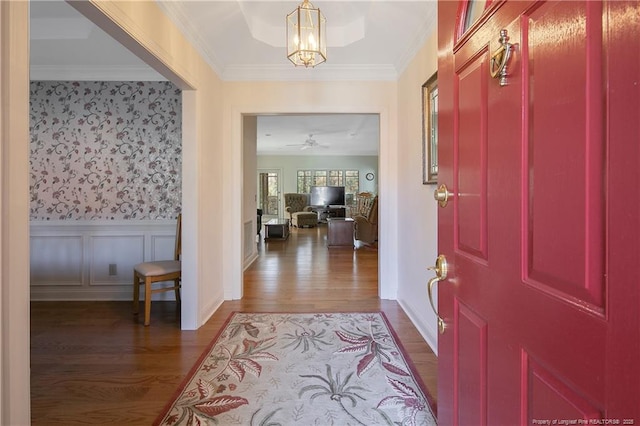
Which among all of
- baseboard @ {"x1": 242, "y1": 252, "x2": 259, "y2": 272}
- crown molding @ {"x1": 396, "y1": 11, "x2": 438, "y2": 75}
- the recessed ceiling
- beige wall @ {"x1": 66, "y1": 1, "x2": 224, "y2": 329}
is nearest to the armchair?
the recessed ceiling

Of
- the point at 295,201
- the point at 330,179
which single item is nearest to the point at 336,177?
the point at 330,179

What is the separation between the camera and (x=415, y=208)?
8.93 ft

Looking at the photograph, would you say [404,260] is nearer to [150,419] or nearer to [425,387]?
[425,387]

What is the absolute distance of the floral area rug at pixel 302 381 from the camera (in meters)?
1.59

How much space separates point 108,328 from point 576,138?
3.21 meters

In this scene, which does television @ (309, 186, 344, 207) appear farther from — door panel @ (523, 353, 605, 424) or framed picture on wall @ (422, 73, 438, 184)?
door panel @ (523, 353, 605, 424)

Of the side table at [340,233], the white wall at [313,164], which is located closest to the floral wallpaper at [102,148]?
the side table at [340,233]

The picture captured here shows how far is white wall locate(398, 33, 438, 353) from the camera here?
2.34 m

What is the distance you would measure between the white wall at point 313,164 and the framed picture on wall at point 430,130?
28.7 ft

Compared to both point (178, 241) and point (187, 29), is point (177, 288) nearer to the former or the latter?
point (178, 241)

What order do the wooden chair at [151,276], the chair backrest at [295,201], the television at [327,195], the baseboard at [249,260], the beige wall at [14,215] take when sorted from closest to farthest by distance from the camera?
the beige wall at [14,215], the wooden chair at [151,276], the baseboard at [249,260], the chair backrest at [295,201], the television at [327,195]

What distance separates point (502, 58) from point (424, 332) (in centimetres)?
220

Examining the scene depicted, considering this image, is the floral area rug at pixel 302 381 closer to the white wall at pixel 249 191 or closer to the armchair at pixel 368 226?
the white wall at pixel 249 191

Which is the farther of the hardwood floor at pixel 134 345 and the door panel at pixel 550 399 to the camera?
the hardwood floor at pixel 134 345
